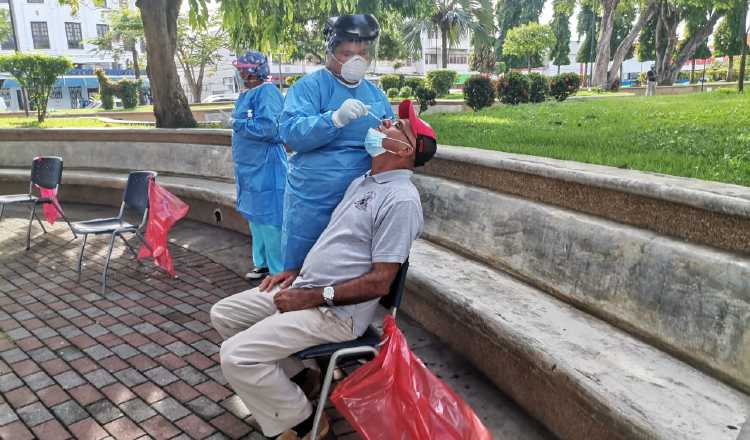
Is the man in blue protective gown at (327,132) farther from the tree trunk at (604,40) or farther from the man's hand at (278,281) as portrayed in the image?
the tree trunk at (604,40)

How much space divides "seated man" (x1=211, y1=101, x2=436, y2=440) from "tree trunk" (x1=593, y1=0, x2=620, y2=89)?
26.7 m

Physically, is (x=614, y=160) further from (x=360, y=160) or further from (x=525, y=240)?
(x=360, y=160)

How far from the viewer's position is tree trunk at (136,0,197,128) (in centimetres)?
897

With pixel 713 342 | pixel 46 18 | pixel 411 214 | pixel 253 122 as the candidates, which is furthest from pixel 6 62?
pixel 46 18

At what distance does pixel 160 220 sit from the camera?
5.21 m

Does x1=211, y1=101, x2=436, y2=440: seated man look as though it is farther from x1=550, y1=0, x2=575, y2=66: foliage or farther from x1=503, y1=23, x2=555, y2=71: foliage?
x1=550, y1=0, x2=575, y2=66: foliage

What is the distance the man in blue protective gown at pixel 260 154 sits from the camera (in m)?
4.60

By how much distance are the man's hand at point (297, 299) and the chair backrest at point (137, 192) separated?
3.22m

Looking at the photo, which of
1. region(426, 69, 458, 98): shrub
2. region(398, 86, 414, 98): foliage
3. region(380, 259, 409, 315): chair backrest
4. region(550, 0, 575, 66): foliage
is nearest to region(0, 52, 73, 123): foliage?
region(380, 259, 409, 315): chair backrest

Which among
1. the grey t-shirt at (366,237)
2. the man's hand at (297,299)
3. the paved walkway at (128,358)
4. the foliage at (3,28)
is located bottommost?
the paved walkway at (128,358)

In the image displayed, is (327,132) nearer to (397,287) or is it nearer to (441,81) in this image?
(397,287)

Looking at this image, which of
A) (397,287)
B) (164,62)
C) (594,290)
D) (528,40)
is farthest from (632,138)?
(528,40)

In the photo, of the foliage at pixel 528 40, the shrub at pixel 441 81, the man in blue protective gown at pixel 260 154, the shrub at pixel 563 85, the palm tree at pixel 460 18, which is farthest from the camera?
the palm tree at pixel 460 18

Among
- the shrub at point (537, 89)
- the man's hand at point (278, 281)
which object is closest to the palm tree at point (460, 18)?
the shrub at point (537, 89)
